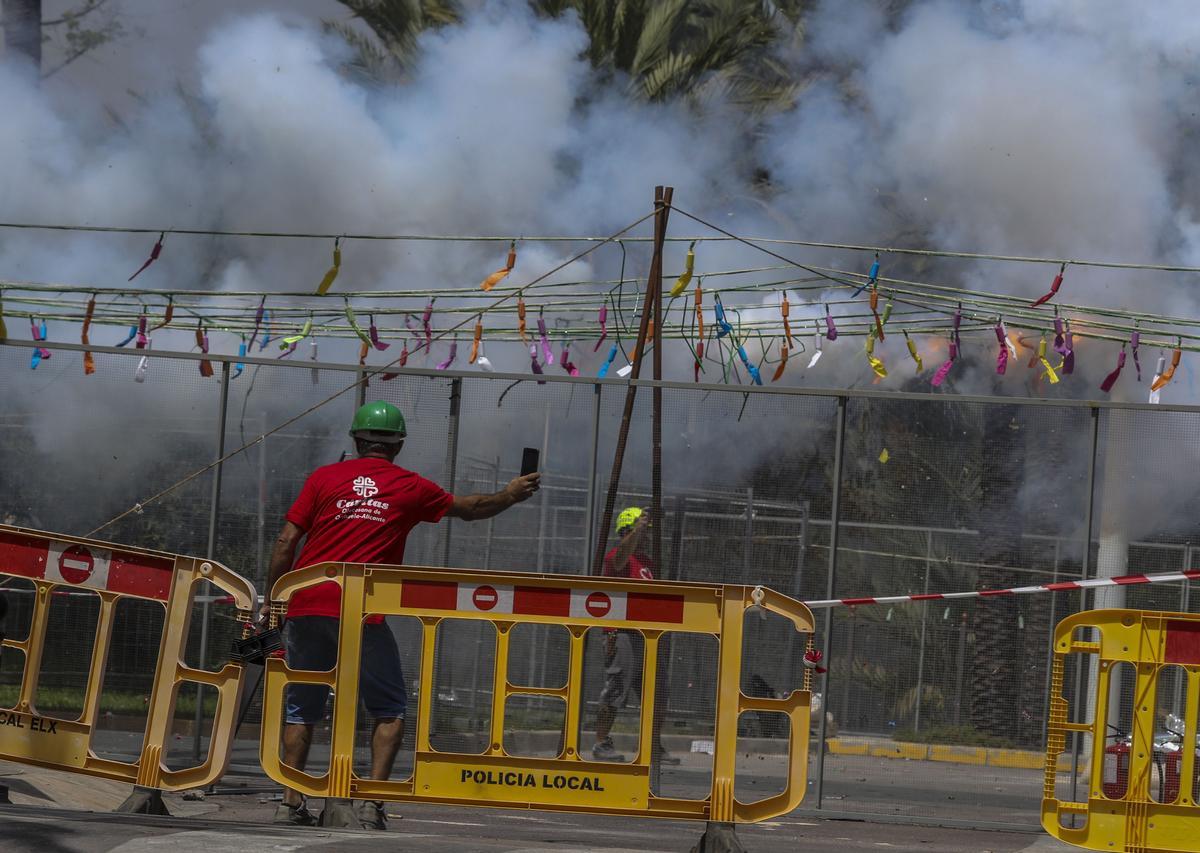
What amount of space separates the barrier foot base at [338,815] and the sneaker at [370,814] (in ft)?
0.25

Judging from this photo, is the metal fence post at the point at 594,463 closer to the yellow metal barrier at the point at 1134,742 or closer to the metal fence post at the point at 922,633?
the metal fence post at the point at 922,633

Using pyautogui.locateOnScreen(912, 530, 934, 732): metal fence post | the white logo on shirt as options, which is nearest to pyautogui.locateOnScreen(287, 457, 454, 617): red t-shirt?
the white logo on shirt

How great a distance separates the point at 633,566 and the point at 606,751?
2.98 ft

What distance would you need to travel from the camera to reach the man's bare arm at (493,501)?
20.5 feet

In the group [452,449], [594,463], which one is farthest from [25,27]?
[594,463]

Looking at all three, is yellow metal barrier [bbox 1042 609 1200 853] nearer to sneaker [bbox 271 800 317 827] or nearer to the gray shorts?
sneaker [bbox 271 800 317 827]

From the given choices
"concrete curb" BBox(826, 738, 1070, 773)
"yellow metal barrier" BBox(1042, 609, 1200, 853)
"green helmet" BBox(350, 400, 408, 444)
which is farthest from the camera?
"concrete curb" BBox(826, 738, 1070, 773)

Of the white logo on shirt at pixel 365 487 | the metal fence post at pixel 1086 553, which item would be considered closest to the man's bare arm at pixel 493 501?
the white logo on shirt at pixel 365 487

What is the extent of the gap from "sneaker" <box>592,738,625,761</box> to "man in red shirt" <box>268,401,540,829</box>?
1818mm

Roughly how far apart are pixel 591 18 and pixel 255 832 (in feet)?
48.4

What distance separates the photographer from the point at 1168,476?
772 centimetres

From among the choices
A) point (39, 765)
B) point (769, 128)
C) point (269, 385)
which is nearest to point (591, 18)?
point (769, 128)

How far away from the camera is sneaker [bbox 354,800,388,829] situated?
18.6ft

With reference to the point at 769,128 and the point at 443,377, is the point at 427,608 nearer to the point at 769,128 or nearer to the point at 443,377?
the point at 443,377
